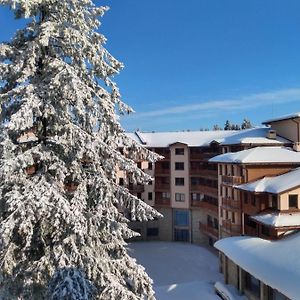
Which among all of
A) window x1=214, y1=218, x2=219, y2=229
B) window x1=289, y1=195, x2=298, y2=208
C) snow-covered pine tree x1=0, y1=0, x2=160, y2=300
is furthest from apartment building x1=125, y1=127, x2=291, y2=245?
snow-covered pine tree x1=0, y1=0, x2=160, y2=300

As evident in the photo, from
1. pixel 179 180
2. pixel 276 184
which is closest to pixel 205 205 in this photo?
pixel 179 180

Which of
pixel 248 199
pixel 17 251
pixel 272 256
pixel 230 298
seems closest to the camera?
pixel 17 251

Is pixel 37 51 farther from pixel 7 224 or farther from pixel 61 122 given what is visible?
pixel 7 224

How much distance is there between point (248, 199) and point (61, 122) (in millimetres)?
25781

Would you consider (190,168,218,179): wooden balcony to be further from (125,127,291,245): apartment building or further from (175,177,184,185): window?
(175,177,184,185): window

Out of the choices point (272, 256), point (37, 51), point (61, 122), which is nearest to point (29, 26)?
point (37, 51)

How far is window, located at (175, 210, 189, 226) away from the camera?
165ft

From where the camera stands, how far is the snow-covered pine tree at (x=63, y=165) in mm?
8797

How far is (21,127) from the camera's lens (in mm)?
8523

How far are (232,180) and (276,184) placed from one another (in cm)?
628

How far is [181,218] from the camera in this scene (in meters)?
50.8

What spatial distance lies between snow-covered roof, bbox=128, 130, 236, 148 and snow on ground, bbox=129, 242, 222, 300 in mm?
13669

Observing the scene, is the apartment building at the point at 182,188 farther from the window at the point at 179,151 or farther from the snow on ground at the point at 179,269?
the snow on ground at the point at 179,269

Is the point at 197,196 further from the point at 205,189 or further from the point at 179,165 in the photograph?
the point at 179,165
